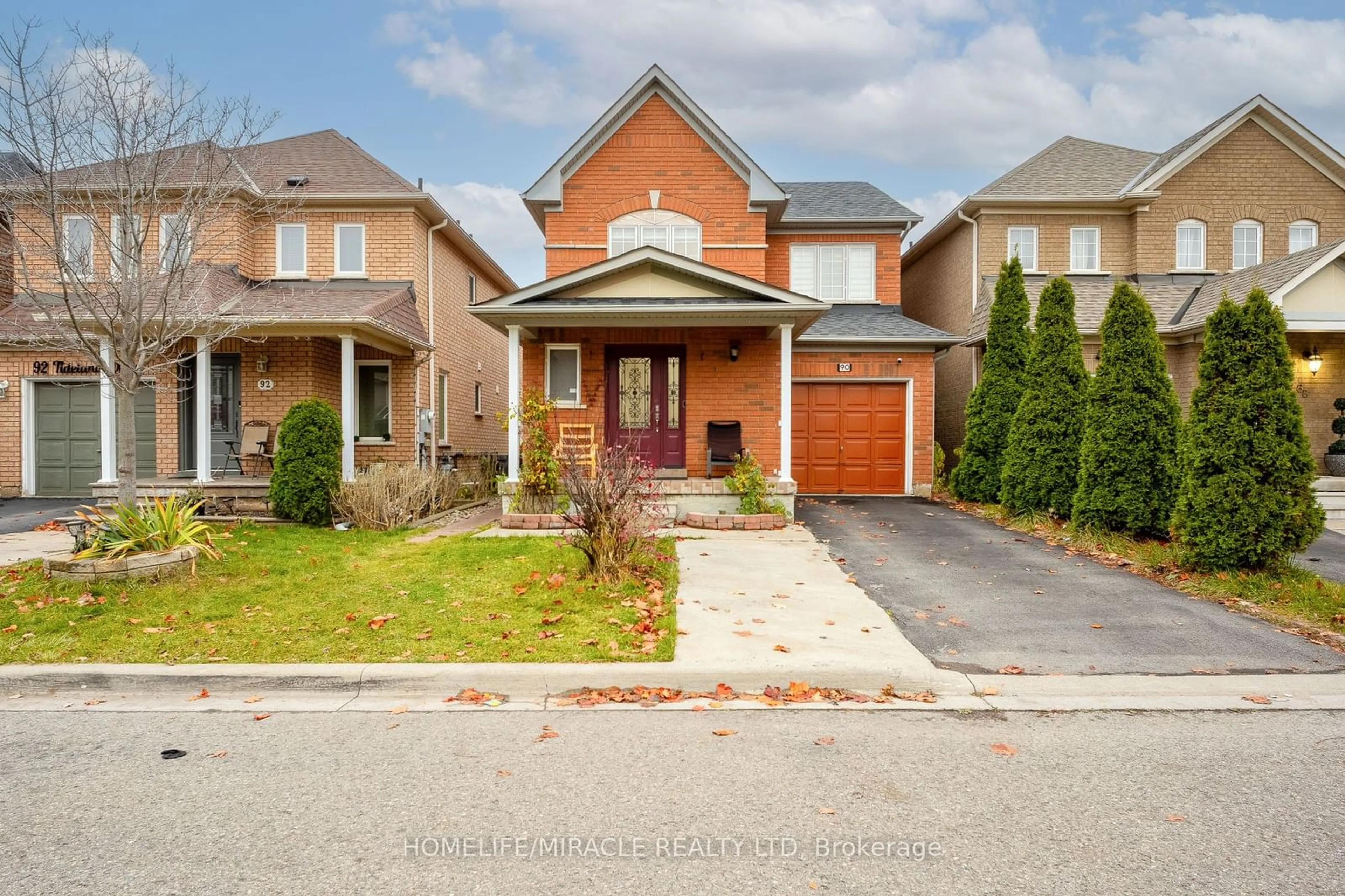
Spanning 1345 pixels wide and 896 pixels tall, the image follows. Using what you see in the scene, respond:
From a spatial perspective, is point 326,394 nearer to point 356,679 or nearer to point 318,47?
point 318,47

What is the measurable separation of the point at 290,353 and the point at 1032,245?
53.0ft

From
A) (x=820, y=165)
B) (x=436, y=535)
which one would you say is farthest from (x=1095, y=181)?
(x=820, y=165)

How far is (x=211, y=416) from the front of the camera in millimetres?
14242

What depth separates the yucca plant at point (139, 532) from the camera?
6953mm

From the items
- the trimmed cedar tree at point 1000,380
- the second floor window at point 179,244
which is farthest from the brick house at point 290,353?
the trimmed cedar tree at point 1000,380

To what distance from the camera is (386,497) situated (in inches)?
437

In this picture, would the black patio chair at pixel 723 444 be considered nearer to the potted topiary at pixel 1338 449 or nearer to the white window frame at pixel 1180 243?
the white window frame at pixel 1180 243

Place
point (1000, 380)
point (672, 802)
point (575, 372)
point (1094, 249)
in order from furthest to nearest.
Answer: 1. point (1094, 249)
2. point (575, 372)
3. point (1000, 380)
4. point (672, 802)

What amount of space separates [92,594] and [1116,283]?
1205 cm

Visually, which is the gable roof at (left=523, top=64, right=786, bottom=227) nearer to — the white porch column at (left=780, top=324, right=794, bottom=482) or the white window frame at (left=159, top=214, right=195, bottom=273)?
the white porch column at (left=780, top=324, right=794, bottom=482)

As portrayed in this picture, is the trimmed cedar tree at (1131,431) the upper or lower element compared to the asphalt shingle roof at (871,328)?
lower

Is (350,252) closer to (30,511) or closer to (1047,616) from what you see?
(30,511)

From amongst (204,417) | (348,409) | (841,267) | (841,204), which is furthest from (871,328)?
(204,417)

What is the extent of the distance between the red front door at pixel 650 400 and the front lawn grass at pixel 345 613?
5410 mm
